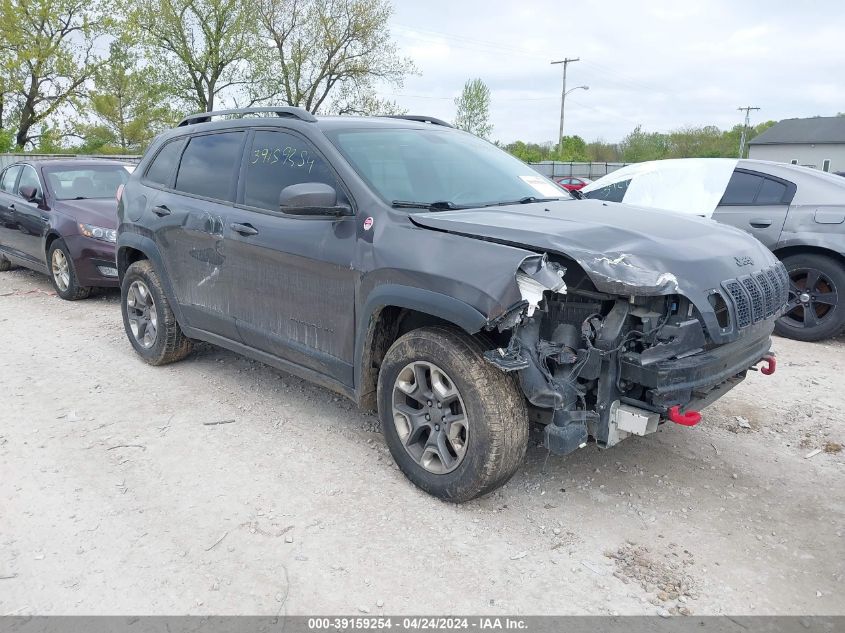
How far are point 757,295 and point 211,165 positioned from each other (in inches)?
142

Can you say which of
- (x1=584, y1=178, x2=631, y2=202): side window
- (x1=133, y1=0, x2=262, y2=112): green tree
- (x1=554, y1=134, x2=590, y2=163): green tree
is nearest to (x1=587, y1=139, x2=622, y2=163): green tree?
(x1=554, y1=134, x2=590, y2=163): green tree

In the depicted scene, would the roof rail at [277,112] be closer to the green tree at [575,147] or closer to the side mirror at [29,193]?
the side mirror at [29,193]

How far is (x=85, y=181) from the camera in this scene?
349 inches

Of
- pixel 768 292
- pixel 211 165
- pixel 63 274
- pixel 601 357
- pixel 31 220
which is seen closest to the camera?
pixel 601 357

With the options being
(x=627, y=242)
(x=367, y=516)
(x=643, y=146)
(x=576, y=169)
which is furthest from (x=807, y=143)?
(x=367, y=516)

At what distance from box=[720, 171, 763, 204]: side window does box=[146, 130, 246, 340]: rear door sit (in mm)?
5268

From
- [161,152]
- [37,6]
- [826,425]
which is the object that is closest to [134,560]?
[161,152]

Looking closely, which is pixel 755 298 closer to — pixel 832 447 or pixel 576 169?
pixel 832 447

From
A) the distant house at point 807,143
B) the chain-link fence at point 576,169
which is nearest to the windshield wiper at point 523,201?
the chain-link fence at point 576,169

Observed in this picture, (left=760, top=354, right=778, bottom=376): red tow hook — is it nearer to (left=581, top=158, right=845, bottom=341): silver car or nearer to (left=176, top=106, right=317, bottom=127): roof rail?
(left=581, top=158, right=845, bottom=341): silver car

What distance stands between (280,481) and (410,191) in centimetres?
177

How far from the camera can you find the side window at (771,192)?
693 centimetres

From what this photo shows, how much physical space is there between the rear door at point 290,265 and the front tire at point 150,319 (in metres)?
1.06

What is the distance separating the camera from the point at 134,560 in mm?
2990
